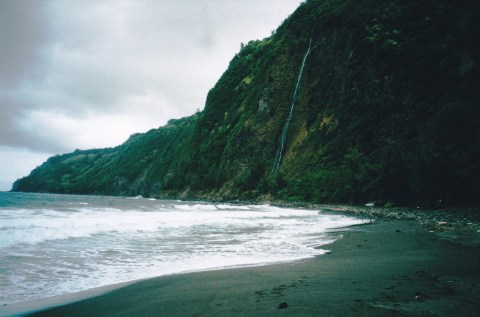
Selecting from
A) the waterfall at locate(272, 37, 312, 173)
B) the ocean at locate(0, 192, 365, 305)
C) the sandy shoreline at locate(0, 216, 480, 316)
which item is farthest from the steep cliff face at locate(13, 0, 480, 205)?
the sandy shoreline at locate(0, 216, 480, 316)

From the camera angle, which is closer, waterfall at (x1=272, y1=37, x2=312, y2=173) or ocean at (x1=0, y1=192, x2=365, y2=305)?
ocean at (x1=0, y1=192, x2=365, y2=305)

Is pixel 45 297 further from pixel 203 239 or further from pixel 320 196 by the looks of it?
pixel 320 196

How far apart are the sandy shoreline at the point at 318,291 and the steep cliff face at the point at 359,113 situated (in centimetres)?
1703

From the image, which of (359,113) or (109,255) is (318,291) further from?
(359,113)

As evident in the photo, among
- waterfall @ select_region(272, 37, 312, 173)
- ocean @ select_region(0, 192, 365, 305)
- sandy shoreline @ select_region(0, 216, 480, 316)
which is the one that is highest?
waterfall @ select_region(272, 37, 312, 173)

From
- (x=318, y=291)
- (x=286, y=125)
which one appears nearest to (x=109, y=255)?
(x=318, y=291)

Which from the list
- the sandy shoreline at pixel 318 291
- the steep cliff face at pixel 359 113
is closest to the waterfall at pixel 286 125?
the steep cliff face at pixel 359 113

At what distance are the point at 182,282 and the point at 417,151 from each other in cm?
2404

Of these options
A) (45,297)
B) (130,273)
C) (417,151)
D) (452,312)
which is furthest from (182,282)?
(417,151)

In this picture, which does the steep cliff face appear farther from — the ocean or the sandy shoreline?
the sandy shoreline

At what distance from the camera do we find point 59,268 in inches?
231

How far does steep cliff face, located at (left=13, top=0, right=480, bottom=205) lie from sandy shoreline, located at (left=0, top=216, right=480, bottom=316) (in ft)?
55.9

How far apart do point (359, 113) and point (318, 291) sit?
40382 millimetres

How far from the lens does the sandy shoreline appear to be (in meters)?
3.01
